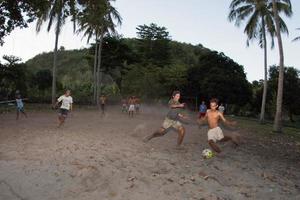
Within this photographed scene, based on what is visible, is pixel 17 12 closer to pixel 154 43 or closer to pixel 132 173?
pixel 132 173

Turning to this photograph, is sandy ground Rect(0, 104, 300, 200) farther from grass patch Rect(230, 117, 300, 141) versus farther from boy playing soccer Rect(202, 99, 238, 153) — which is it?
grass patch Rect(230, 117, 300, 141)

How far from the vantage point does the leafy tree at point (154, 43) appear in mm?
64625

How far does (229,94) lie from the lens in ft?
169

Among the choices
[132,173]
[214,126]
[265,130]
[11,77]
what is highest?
[11,77]

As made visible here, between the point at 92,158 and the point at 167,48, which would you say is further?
the point at 167,48

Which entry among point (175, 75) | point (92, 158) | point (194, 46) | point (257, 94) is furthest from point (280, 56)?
point (194, 46)

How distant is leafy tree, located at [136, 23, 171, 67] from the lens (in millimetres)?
64625

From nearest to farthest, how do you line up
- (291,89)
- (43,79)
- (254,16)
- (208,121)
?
1. (208,121)
2. (254,16)
3. (291,89)
4. (43,79)

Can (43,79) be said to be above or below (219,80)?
below

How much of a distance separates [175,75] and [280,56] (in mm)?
27047

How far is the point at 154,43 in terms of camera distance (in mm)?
65375

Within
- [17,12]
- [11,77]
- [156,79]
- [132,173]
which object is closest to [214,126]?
[132,173]

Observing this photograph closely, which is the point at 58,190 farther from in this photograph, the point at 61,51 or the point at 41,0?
the point at 61,51

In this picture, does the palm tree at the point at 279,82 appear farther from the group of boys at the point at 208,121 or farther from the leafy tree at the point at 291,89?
the leafy tree at the point at 291,89
